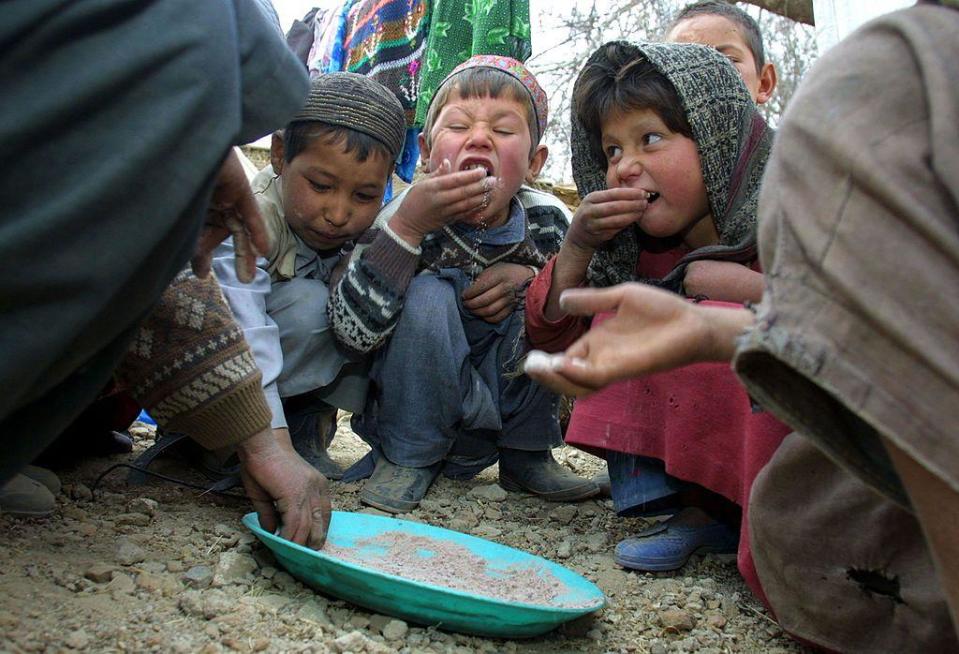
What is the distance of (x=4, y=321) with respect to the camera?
0.99 metres

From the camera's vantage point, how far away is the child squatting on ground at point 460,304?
8.41 feet

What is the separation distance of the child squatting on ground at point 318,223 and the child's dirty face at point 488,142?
19cm

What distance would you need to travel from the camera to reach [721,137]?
7.55ft

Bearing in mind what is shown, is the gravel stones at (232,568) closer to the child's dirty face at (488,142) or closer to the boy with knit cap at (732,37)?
the child's dirty face at (488,142)

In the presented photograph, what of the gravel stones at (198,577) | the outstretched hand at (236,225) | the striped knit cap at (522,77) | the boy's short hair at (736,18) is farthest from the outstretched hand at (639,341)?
the boy's short hair at (736,18)

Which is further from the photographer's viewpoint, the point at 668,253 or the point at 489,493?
the point at 489,493

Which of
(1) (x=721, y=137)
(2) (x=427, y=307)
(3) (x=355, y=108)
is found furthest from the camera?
(3) (x=355, y=108)

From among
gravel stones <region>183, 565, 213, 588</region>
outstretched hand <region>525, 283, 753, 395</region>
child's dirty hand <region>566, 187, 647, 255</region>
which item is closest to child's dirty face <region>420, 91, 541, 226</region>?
child's dirty hand <region>566, 187, 647, 255</region>

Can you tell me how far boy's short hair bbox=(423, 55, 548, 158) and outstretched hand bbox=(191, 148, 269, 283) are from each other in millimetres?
1569

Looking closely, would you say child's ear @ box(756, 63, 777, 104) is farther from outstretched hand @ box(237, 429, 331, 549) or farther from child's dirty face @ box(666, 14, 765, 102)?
outstretched hand @ box(237, 429, 331, 549)

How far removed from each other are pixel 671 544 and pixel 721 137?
3.52 feet

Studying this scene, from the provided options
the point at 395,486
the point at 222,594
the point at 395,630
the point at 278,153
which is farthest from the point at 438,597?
the point at 278,153

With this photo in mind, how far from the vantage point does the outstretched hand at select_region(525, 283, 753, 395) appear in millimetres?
1016

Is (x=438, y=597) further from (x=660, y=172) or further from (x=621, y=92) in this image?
(x=621, y=92)
